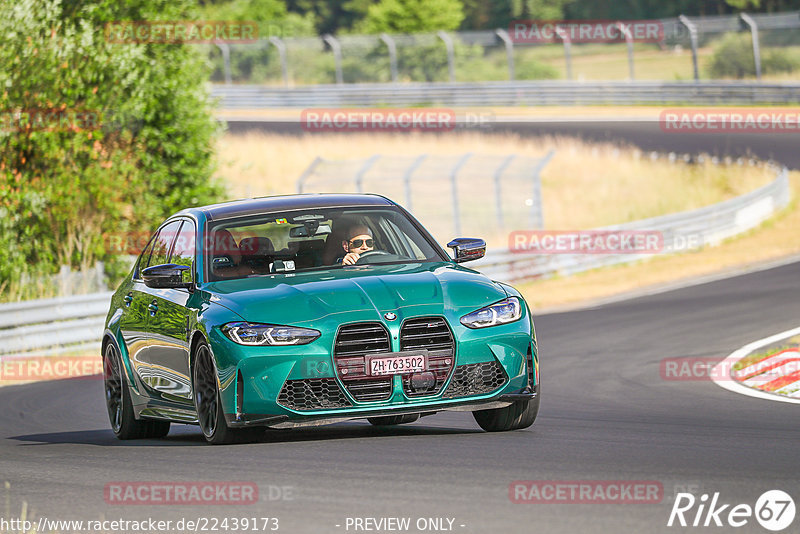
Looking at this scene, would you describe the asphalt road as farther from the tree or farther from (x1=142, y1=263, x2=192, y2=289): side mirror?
the tree

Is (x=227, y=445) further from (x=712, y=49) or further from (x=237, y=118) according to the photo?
(x=712, y=49)

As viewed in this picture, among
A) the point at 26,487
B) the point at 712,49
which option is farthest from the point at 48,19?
the point at 712,49

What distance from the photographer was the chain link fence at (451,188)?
28.5m

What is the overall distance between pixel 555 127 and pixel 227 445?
1603 inches

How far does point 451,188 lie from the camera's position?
36938 mm

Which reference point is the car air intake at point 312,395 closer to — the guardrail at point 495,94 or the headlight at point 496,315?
the headlight at point 496,315

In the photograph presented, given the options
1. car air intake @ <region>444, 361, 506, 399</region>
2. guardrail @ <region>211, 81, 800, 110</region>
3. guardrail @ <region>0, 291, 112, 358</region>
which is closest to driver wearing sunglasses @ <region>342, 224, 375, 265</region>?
car air intake @ <region>444, 361, 506, 399</region>

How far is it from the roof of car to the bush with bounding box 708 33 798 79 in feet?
146

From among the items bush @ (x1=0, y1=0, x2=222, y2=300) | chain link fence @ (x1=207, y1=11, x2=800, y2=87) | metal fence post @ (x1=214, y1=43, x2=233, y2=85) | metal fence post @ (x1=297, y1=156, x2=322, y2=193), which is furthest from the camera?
metal fence post @ (x1=214, y1=43, x2=233, y2=85)

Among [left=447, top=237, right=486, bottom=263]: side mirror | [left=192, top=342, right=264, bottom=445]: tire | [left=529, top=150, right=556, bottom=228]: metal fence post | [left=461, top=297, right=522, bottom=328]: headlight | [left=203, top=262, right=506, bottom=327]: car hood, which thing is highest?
[left=203, top=262, right=506, bottom=327]: car hood

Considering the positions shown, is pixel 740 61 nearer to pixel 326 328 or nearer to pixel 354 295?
pixel 354 295

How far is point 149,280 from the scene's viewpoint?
31.4 ft

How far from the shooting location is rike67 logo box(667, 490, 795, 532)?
595cm

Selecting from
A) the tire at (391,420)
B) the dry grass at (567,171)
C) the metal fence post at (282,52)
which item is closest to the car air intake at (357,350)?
the tire at (391,420)
